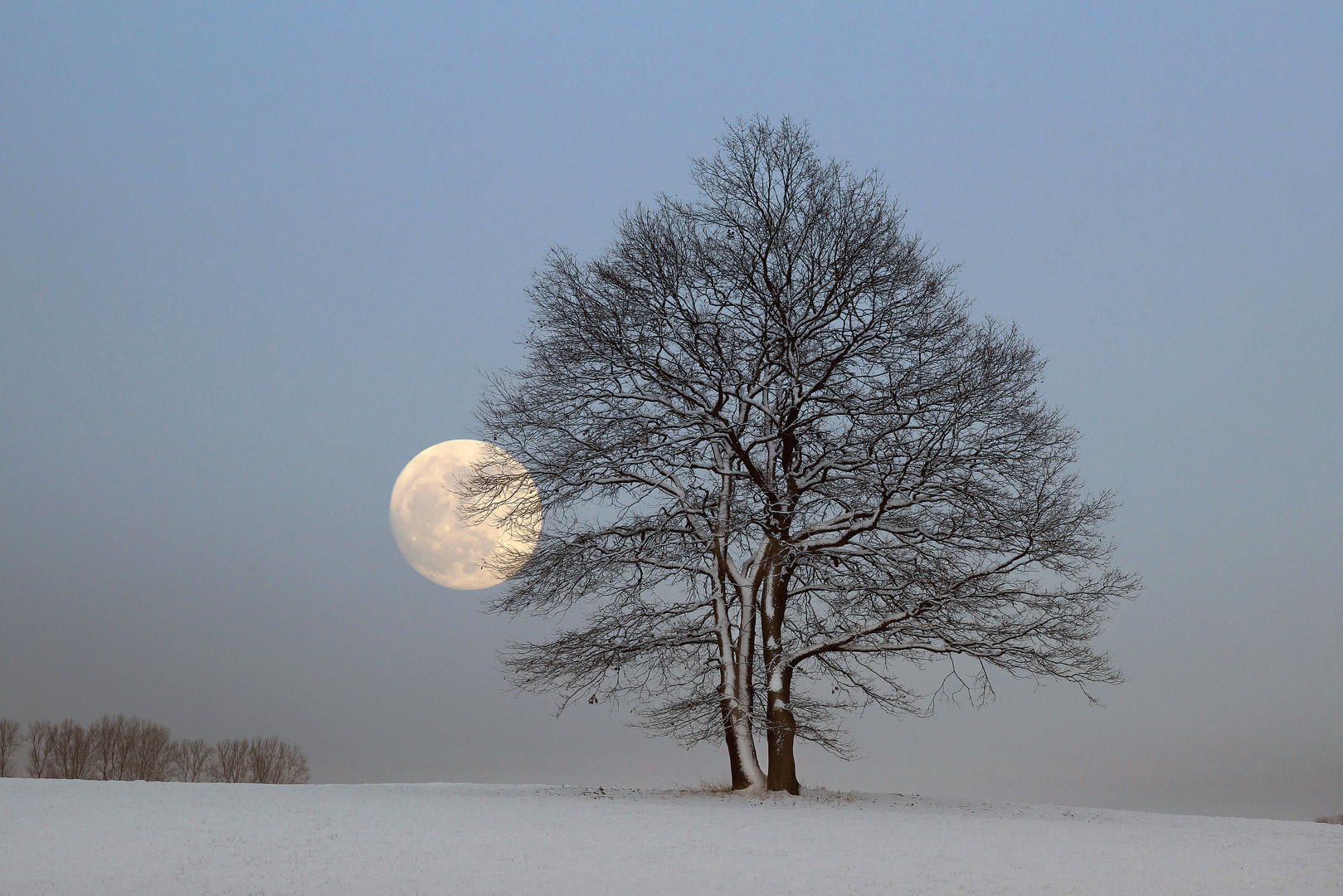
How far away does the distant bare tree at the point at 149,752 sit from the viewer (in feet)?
96.3

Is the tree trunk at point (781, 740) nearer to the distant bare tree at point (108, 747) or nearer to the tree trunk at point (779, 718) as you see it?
the tree trunk at point (779, 718)

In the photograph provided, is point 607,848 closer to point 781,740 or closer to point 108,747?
point 781,740

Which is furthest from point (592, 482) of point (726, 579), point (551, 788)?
point (551, 788)

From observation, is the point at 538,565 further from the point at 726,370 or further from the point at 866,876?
the point at 866,876

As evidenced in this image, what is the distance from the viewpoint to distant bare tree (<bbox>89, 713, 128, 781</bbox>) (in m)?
29.7

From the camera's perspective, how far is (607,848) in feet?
35.7

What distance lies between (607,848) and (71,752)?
1034 inches

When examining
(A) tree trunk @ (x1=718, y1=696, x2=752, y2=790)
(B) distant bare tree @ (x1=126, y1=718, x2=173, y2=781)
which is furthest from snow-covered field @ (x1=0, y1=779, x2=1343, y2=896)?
(B) distant bare tree @ (x1=126, y1=718, x2=173, y2=781)

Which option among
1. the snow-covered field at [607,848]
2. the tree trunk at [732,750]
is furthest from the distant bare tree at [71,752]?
the tree trunk at [732,750]

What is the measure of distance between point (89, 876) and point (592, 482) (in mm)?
9189

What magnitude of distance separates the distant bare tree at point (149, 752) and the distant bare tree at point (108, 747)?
282mm

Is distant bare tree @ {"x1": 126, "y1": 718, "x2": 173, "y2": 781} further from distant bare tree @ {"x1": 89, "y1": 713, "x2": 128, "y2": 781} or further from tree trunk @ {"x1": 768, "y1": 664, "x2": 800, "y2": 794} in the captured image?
tree trunk @ {"x1": 768, "y1": 664, "x2": 800, "y2": 794}

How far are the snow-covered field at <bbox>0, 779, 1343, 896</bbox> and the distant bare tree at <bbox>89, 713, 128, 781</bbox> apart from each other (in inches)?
636

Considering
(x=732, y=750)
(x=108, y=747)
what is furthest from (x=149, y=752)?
(x=732, y=750)
